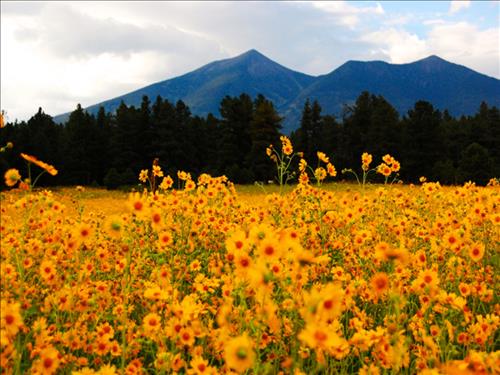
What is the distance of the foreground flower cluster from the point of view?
8.15ft

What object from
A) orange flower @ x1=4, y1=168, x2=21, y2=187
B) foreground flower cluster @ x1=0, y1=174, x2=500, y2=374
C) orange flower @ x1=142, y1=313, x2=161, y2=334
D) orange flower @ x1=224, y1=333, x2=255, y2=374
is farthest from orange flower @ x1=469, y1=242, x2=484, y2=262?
orange flower @ x1=4, y1=168, x2=21, y2=187

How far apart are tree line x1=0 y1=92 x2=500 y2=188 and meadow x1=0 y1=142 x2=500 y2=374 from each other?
4066cm

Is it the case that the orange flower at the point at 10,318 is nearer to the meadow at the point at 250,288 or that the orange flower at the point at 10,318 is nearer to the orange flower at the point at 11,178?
the meadow at the point at 250,288

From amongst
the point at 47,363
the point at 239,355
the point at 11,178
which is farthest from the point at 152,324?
the point at 11,178

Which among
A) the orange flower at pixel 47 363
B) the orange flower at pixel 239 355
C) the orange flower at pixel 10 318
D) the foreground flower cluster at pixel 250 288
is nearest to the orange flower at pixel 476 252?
the foreground flower cluster at pixel 250 288

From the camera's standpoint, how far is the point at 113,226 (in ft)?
8.62

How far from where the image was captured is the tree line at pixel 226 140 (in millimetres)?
47844

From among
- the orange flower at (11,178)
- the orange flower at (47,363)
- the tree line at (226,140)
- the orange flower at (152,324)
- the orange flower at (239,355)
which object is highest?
the tree line at (226,140)

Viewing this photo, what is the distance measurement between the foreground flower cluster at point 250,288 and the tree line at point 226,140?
40.8 metres

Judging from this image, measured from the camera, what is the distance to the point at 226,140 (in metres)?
52.4

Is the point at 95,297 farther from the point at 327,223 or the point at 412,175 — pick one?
the point at 412,175

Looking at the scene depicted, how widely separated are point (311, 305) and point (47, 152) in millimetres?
48997

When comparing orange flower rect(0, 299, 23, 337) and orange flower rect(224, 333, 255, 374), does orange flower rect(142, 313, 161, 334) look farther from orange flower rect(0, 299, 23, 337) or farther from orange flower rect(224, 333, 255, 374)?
orange flower rect(224, 333, 255, 374)

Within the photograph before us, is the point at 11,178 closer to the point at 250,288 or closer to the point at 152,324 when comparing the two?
the point at 152,324
